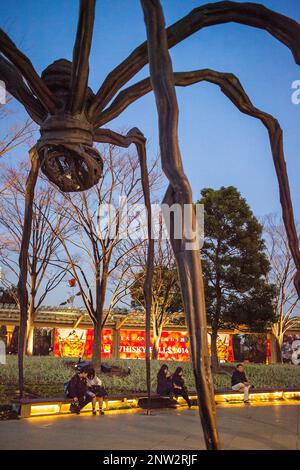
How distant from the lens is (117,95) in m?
3.36

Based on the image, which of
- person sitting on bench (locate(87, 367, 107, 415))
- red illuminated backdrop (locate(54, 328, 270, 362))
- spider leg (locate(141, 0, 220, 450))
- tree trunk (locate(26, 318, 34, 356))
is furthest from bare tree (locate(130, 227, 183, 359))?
spider leg (locate(141, 0, 220, 450))

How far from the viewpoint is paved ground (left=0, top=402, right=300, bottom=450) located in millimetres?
4594

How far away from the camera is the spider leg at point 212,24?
2.29 meters

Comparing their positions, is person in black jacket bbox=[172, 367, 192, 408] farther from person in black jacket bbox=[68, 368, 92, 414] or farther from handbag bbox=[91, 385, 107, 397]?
person in black jacket bbox=[68, 368, 92, 414]

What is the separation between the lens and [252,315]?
18578 mm

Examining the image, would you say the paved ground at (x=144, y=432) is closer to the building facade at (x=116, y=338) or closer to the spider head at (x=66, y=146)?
the spider head at (x=66, y=146)

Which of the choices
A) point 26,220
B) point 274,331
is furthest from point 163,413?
point 274,331

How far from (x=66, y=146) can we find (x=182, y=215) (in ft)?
5.01

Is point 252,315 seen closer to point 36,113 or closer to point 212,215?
point 212,215

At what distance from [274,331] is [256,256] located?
21.2ft

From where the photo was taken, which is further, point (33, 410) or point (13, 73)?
point (33, 410)

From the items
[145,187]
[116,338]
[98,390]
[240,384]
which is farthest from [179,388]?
[116,338]

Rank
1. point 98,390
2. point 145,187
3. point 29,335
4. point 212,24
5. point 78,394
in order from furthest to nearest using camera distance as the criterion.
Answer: point 29,335
point 98,390
point 78,394
point 145,187
point 212,24

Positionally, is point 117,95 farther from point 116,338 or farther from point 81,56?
point 116,338
